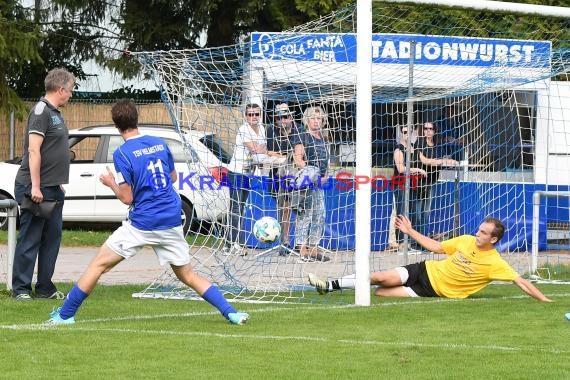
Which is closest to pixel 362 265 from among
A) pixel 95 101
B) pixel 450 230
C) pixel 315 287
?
pixel 315 287

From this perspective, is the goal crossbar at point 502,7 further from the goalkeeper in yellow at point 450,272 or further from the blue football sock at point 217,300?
the blue football sock at point 217,300

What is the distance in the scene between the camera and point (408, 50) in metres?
17.0

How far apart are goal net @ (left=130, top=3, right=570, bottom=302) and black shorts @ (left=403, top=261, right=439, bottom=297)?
39.7 inches

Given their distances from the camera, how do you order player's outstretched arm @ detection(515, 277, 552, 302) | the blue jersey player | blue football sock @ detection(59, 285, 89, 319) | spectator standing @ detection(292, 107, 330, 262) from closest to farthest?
blue football sock @ detection(59, 285, 89, 319) < the blue jersey player < player's outstretched arm @ detection(515, 277, 552, 302) < spectator standing @ detection(292, 107, 330, 262)

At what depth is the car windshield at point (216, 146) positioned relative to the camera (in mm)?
13109

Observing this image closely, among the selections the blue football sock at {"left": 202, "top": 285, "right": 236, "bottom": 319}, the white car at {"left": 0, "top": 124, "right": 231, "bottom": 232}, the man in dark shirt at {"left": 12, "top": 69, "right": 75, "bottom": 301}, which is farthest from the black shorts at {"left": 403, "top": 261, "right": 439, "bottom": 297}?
the white car at {"left": 0, "top": 124, "right": 231, "bottom": 232}

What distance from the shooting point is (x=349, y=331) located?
968cm

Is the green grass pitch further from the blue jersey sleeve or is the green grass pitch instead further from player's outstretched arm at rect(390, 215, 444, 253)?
the blue jersey sleeve

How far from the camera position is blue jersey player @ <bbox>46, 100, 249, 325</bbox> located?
32.5ft

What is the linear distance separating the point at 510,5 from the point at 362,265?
10.5ft

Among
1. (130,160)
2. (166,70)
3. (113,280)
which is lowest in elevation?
(113,280)

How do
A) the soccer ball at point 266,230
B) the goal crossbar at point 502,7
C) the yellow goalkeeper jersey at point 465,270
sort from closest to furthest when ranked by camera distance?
the yellow goalkeeper jersey at point 465,270 < the goal crossbar at point 502,7 < the soccer ball at point 266,230

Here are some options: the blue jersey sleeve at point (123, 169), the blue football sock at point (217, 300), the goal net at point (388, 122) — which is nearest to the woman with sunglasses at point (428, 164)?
the goal net at point (388, 122)

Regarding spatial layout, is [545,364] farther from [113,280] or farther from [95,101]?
[95,101]
